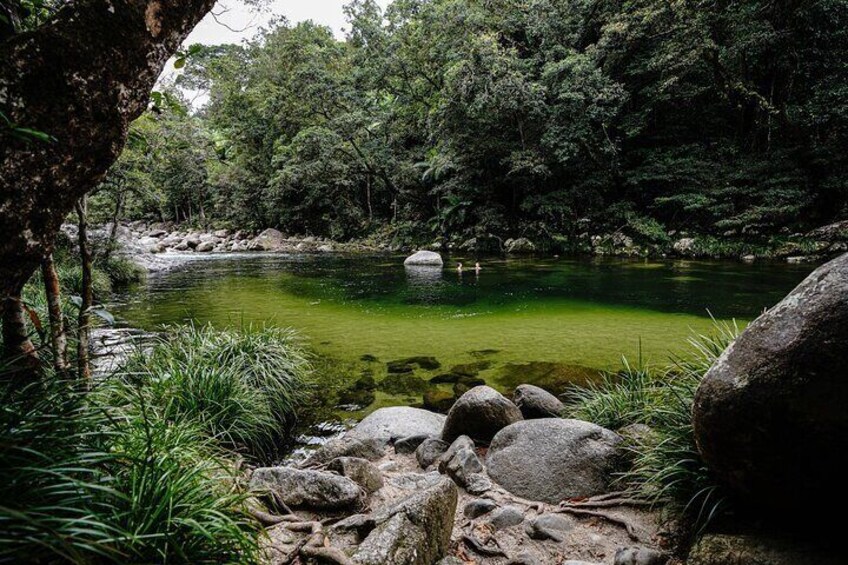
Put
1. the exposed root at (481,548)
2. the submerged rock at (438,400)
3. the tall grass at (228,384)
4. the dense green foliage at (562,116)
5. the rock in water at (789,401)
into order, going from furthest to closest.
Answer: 1. the dense green foliage at (562,116)
2. the submerged rock at (438,400)
3. the tall grass at (228,384)
4. the exposed root at (481,548)
5. the rock in water at (789,401)

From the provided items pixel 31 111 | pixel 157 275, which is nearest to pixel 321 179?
pixel 157 275

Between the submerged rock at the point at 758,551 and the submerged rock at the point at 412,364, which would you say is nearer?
the submerged rock at the point at 758,551

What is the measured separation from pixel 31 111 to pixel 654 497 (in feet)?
14.3

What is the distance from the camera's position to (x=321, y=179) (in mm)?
33375

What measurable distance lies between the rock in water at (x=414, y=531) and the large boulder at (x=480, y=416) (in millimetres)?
1696

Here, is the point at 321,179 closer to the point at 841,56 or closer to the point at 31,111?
the point at 841,56

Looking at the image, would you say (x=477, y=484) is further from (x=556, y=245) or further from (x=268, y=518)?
(x=556, y=245)

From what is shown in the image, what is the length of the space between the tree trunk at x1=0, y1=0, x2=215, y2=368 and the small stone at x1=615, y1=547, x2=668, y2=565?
3572 mm

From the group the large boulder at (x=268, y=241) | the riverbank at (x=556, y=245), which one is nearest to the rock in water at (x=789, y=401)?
the riverbank at (x=556, y=245)

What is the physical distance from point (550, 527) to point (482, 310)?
8.84 metres

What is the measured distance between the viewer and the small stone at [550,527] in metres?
3.08

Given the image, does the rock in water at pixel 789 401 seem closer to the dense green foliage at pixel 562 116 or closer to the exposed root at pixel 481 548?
the exposed root at pixel 481 548

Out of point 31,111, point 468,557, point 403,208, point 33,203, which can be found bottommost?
point 468,557

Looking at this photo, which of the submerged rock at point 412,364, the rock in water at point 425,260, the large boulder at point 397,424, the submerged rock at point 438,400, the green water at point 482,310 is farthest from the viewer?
the rock in water at point 425,260
